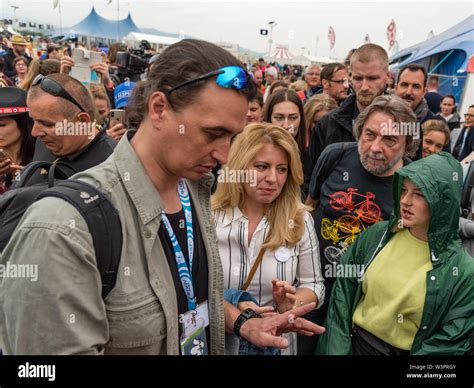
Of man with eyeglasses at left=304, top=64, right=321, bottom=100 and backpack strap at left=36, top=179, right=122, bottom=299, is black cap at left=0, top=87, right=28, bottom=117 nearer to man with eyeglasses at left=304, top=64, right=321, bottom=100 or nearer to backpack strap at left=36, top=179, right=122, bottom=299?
backpack strap at left=36, top=179, right=122, bottom=299

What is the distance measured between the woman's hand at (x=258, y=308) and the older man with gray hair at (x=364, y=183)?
0.66 meters

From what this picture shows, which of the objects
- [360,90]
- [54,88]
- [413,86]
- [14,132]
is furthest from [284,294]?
[413,86]

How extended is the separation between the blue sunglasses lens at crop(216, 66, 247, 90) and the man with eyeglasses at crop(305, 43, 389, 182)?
6.69ft

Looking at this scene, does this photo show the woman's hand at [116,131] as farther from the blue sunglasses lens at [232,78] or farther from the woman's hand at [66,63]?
the blue sunglasses lens at [232,78]

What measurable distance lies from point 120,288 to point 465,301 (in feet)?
4.56

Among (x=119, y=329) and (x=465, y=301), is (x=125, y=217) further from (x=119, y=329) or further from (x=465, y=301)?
(x=465, y=301)

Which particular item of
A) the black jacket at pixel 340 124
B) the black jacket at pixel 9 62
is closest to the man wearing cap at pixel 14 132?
the black jacket at pixel 340 124

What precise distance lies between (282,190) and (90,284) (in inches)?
50.1

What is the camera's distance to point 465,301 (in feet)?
5.40

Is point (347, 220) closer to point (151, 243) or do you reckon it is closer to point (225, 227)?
point (225, 227)

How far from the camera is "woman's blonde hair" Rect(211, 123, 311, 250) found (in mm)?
1937

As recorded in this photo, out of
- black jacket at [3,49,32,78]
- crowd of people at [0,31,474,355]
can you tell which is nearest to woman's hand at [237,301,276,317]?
crowd of people at [0,31,474,355]

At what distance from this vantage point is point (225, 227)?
6.27 feet

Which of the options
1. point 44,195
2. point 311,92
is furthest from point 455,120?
point 44,195
